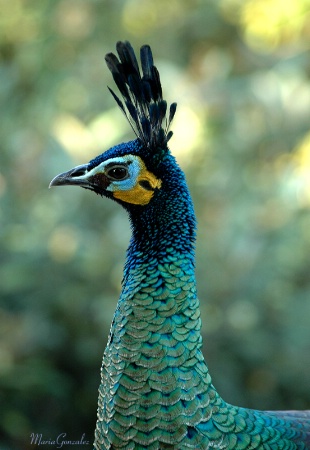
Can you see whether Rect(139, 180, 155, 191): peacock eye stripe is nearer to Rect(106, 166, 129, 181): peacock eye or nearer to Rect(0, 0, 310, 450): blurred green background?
Rect(106, 166, 129, 181): peacock eye

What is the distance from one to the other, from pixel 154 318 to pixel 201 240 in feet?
8.45

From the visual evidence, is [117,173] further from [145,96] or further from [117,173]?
[145,96]

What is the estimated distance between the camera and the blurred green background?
407 cm

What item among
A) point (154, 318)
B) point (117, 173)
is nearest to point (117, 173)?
point (117, 173)

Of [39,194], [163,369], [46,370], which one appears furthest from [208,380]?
[39,194]

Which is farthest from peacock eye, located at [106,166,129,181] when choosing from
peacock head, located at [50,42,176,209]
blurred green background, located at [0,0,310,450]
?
blurred green background, located at [0,0,310,450]

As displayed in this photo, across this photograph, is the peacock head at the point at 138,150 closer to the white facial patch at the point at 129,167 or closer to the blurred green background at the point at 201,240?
the white facial patch at the point at 129,167

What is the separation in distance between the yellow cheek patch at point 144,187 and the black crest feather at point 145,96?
0.07 meters

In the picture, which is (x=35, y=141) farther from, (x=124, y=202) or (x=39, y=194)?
(x=124, y=202)

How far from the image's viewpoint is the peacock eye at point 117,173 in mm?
1874

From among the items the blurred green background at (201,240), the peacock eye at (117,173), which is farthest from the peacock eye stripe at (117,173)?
the blurred green background at (201,240)

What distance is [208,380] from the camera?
1.81m

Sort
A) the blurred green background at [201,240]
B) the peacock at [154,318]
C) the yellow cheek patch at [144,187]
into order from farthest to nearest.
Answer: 1. the blurred green background at [201,240]
2. the yellow cheek patch at [144,187]
3. the peacock at [154,318]

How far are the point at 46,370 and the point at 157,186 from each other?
94.3 inches
